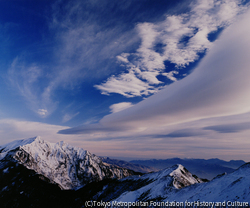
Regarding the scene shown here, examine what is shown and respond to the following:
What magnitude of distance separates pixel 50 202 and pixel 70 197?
768 inches

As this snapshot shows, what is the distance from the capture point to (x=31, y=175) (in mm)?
170875

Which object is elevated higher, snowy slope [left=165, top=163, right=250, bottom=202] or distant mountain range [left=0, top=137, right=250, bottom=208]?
snowy slope [left=165, top=163, right=250, bottom=202]

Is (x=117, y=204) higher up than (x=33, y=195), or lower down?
higher up

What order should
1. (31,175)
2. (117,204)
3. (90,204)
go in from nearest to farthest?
1. (117,204)
2. (90,204)
3. (31,175)

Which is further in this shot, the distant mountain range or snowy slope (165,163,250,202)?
the distant mountain range

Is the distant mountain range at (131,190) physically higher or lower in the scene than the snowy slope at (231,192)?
lower

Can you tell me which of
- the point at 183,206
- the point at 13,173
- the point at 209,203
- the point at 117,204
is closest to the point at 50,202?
the point at 13,173

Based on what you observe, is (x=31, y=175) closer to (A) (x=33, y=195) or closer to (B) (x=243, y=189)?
(A) (x=33, y=195)

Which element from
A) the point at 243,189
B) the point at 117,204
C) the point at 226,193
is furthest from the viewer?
the point at 117,204

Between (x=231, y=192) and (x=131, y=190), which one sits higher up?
(x=231, y=192)

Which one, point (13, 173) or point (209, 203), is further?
point (13, 173)

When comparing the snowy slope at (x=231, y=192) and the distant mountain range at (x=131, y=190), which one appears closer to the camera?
the snowy slope at (x=231, y=192)

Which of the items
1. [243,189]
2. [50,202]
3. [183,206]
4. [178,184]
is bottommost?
[50,202]

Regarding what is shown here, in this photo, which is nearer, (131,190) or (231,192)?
(231,192)
